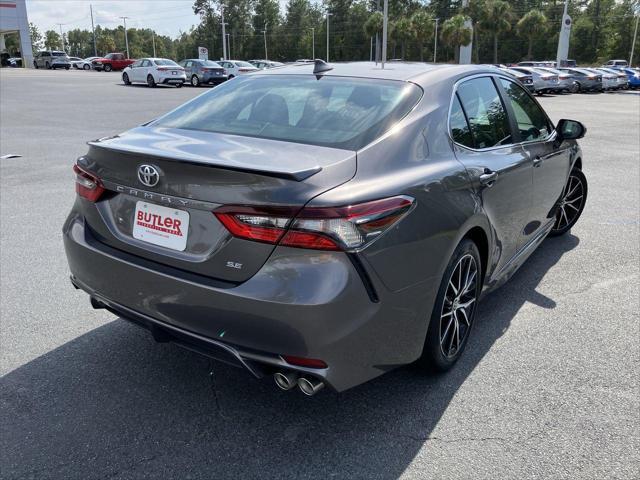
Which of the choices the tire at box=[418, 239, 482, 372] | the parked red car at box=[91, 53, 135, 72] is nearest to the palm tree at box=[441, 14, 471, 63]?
the parked red car at box=[91, 53, 135, 72]

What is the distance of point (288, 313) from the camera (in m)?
2.27

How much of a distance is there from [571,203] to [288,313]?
4.46 m

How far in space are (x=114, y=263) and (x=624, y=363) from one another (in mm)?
2929

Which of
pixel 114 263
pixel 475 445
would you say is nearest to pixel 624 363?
pixel 475 445

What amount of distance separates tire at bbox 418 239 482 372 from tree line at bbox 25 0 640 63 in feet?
181

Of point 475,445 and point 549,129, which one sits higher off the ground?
point 549,129

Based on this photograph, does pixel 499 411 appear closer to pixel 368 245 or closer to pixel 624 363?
pixel 624 363

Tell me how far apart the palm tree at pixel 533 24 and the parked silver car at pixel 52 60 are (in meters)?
52.3

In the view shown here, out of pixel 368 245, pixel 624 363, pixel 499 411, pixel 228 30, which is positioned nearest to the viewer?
pixel 368 245

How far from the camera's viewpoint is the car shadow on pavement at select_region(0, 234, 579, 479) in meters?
2.48

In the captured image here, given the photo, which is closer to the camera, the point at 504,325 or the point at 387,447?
the point at 387,447

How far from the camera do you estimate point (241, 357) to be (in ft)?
7.79

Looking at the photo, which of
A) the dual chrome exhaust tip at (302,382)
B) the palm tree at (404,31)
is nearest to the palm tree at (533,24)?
the palm tree at (404,31)

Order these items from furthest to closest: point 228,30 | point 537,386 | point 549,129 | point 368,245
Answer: point 228,30 < point 549,129 < point 537,386 < point 368,245
